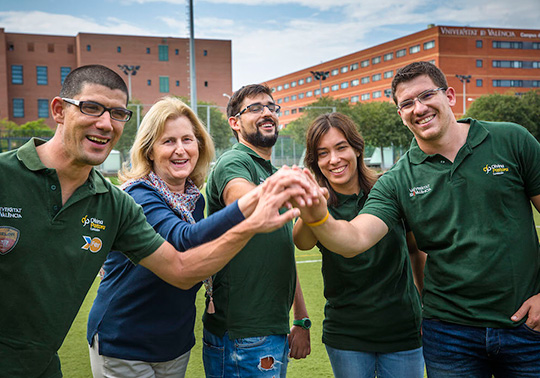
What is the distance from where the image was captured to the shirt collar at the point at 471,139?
294 centimetres

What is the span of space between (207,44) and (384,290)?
3307 inches

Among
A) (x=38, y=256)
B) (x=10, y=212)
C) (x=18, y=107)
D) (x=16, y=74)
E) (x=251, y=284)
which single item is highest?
(x=16, y=74)

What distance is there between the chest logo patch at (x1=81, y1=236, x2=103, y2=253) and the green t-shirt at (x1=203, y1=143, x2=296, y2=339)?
2.59 ft

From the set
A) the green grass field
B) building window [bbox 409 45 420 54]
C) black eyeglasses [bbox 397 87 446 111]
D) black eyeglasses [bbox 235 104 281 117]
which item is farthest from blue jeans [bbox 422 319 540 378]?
building window [bbox 409 45 420 54]

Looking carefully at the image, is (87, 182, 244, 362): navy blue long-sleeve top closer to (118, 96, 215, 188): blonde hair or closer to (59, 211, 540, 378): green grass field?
(118, 96, 215, 188): blonde hair

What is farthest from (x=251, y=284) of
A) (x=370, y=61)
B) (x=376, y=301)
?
(x=370, y=61)

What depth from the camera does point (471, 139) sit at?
2.96m

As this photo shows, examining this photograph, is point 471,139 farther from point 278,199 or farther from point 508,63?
point 508,63

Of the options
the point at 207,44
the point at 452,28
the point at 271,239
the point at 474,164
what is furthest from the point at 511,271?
the point at 207,44

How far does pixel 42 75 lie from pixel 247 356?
274 feet

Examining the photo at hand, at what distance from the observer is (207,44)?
82.6 metres

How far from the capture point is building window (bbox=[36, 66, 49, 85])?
7581 centimetres

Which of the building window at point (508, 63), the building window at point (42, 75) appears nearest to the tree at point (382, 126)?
the building window at point (508, 63)

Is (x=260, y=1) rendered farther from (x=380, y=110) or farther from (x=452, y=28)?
(x=380, y=110)
